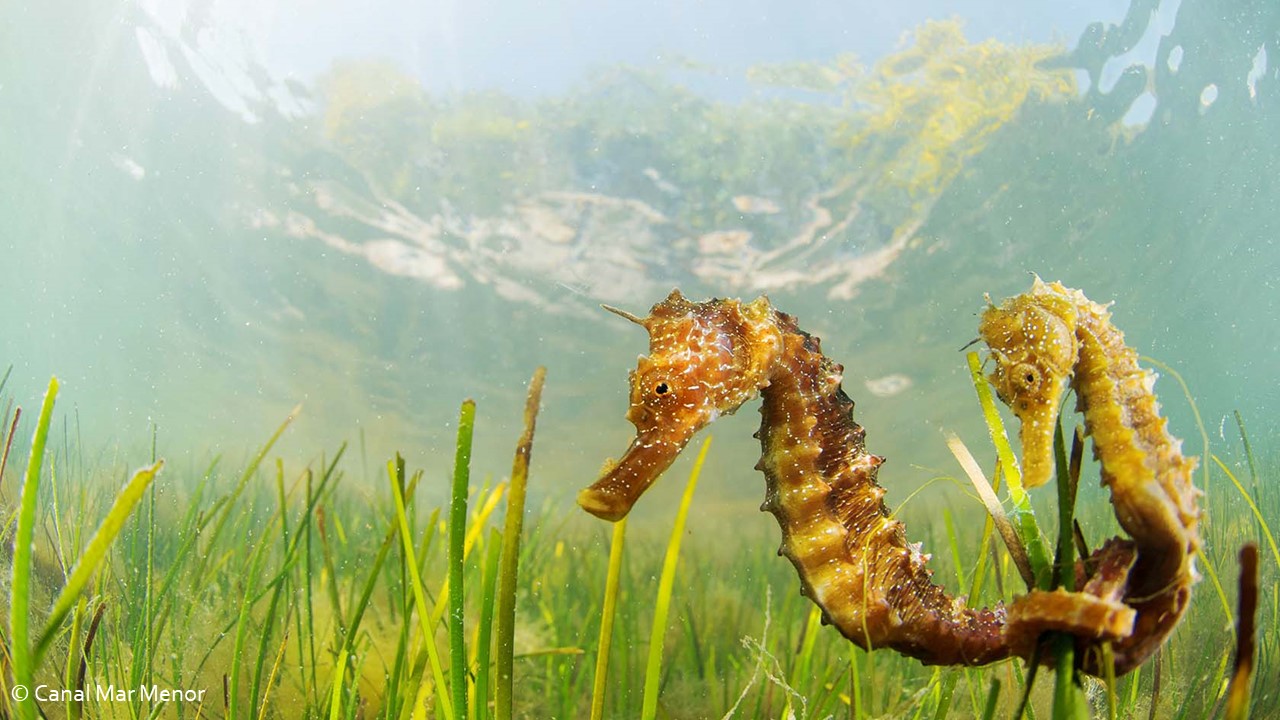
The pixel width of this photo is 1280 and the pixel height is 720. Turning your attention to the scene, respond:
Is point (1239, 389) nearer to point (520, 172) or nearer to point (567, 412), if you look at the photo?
point (567, 412)

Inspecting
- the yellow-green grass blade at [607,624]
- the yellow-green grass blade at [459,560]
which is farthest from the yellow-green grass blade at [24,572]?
the yellow-green grass blade at [607,624]

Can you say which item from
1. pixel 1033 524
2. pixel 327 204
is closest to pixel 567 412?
pixel 327 204

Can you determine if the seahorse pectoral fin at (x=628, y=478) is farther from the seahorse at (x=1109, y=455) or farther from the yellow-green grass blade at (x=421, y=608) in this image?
the seahorse at (x=1109, y=455)

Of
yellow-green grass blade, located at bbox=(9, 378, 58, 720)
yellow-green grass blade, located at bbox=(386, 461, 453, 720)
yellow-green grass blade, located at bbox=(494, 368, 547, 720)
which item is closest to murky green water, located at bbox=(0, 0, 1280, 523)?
yellow-green grass blade, located at bbox=(386, 461, 453, 720)

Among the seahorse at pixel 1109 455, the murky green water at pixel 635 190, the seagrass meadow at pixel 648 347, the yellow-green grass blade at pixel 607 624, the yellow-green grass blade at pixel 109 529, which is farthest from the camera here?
the murky green water at pixel 635 190

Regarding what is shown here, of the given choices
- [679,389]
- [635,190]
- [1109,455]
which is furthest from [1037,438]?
[635,190]

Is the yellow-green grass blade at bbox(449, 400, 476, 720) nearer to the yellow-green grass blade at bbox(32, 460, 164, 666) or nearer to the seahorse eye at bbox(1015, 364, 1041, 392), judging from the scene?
the yellow-green grass blade at bbox(32, 460, 164, 666)
